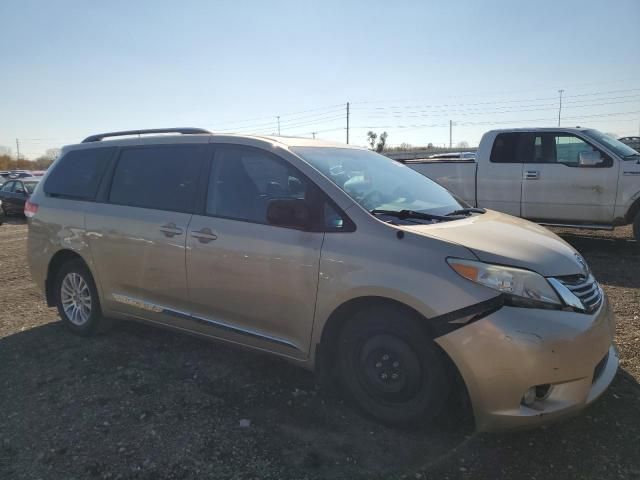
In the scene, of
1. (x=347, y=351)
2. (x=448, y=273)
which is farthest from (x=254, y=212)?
(x=448, y=273)

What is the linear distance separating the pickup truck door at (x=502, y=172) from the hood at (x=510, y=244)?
225 inches

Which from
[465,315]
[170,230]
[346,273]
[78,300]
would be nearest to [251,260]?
[346,273]

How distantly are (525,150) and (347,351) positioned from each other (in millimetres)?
6975

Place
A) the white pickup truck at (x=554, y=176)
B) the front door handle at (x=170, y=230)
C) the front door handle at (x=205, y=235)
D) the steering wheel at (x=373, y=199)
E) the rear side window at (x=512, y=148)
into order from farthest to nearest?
the rear side window at (x=512, y=148) → the white pickup truck at (x=554, y=176) → the front door handle at (x=170, y=230) → the front door handle at (x=205, y=235) → the steering wheel at (x=373, y=199)

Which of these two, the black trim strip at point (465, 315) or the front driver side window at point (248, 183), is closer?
the black trim strip at point (465, 315)

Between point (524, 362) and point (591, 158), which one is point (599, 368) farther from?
point (591, 158)

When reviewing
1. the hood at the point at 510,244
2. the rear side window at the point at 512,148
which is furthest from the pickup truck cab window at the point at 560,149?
the hood at the point at 510,244

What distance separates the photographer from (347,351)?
10.4 ft

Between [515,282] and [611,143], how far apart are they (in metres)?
6.95

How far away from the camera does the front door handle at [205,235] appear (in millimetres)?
3643

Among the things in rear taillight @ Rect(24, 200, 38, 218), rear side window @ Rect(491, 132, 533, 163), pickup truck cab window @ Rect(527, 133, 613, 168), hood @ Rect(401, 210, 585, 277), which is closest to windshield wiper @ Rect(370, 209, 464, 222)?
A: hood @ Rect(401, 210, 585, 277)

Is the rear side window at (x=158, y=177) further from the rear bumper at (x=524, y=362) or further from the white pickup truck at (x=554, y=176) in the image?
the white pickup truck at (x=554, y=176)

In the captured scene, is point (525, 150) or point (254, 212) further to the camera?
point (525, 150)

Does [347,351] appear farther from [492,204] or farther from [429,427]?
[492,204]
